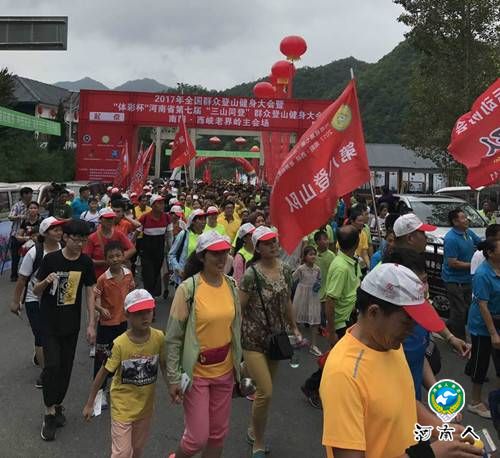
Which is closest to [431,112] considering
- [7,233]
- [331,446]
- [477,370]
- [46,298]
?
[7,233]

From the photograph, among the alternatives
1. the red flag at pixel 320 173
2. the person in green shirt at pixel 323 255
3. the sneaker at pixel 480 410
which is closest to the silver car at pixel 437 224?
the person in green shirt at pixel 323 255

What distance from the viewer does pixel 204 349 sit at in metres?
3.35

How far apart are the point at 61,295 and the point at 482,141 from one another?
16.0ft

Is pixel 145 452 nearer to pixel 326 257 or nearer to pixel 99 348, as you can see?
pixel 99 348

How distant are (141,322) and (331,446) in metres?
1.95

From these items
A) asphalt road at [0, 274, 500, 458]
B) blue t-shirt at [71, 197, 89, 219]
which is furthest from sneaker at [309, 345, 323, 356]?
blue t-shirt at [71, 197, 89, 219]

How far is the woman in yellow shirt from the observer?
3266 mm

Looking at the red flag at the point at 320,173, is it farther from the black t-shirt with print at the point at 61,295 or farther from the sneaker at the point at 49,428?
the sneaker at the point at 49,428

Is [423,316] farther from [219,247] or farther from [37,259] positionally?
[37,259]

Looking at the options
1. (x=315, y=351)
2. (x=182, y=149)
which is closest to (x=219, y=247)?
(x=315, y=351)

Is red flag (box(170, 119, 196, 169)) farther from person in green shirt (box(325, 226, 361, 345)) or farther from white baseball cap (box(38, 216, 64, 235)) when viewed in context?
person in green shirt (box(325, 226, 361, 345))

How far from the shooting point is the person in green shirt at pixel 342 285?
4504 mm

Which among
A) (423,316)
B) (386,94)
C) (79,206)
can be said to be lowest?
(423,316)

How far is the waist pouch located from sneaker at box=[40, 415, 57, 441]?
1.67 m
